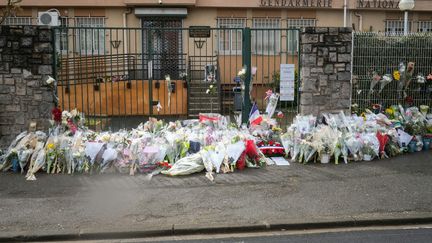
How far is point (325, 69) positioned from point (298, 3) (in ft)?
32.8

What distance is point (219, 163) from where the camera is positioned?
8109 millimetres

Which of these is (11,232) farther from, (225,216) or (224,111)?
(224,111)

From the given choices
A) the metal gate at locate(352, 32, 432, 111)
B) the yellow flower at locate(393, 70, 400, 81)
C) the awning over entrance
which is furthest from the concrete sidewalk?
the awning over entrance

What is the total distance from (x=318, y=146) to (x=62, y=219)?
15.2 feet

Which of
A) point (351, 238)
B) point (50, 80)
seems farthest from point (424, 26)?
point (351, 238)

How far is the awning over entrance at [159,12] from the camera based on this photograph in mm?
18453

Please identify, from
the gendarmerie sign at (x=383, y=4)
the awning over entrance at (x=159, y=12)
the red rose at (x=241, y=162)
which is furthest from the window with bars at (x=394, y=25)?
the red rose at (x=241, y=162)

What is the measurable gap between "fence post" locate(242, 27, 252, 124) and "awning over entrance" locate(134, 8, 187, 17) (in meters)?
9.28

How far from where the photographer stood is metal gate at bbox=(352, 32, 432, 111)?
396 inches

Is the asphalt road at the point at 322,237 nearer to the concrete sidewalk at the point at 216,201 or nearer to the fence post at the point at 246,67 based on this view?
the concrete sidewalk at the point at 216,201

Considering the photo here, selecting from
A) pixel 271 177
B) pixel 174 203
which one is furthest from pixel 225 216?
pixel 271 177

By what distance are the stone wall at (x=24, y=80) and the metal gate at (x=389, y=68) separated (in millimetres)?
6143

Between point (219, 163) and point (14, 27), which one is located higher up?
point (14, 27)

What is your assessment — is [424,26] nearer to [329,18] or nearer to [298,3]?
[329,18]
